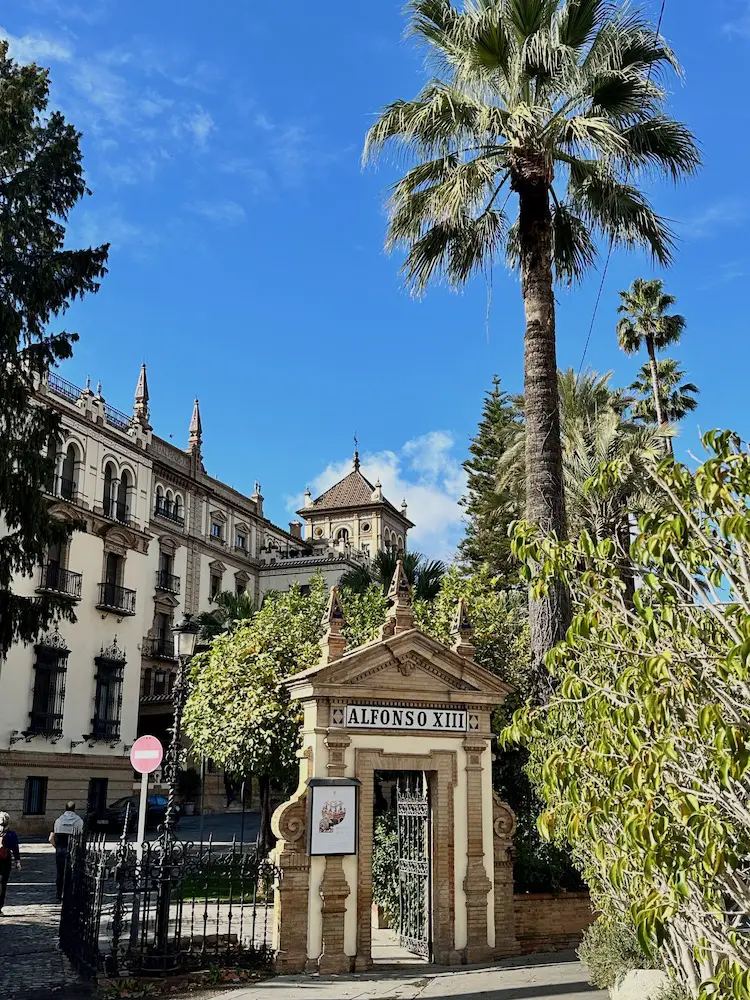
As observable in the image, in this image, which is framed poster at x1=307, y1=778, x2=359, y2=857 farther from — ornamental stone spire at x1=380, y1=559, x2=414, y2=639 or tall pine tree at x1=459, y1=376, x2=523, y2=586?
tall pine tree at x1=459, y1=376, x2=523, y2=586

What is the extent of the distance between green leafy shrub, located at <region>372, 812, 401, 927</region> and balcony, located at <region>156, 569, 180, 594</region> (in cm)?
3010

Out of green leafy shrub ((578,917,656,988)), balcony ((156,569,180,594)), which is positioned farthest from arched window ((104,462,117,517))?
green leafy shrub ((578,917,656,988))

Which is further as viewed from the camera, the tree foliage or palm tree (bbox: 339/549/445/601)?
palm tree (bbox: 339/549/445/601)

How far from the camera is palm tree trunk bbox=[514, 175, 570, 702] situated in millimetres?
13469

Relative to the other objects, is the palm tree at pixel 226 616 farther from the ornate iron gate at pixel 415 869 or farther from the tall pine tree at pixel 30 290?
the ornate iron gate at pixel 415 869

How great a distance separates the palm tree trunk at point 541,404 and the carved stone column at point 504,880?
6.30 ft

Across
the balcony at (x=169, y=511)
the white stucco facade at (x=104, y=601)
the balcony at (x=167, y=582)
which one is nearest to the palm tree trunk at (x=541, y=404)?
the white stucco facade at (x=104, y=601)

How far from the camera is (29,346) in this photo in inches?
711

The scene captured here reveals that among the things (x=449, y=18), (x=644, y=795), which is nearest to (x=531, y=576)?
(x=644, y=795)

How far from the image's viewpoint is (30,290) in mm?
17656

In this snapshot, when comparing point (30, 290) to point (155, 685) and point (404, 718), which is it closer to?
point (404, 718)

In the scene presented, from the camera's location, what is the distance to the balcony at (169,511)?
42938mm

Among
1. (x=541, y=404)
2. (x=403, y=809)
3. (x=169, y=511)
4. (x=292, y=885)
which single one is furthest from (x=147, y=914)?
(x=169, y=511)

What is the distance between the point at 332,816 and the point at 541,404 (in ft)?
22.3
